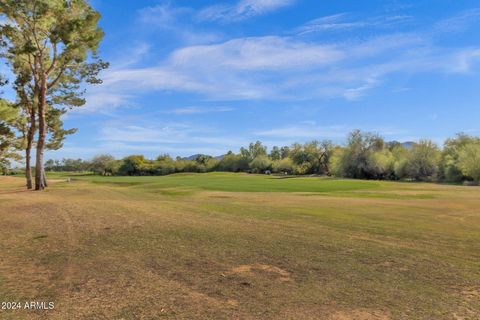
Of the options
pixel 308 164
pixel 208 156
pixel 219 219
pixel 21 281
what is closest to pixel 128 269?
pixel 21 281

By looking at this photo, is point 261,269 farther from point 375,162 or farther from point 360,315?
point 375,162

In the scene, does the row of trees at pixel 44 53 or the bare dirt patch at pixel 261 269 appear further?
the row of trees at pixel 44 53

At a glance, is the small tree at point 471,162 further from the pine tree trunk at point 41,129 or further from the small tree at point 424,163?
the pine tree trunk at point 41,129

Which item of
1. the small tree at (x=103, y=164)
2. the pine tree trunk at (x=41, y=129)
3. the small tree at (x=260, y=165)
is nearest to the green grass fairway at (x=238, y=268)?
the pine tree trunk at (x=41, y=129)

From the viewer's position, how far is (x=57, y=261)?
27.1 ft

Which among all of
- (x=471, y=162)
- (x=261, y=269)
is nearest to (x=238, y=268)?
(x=261, y=269)

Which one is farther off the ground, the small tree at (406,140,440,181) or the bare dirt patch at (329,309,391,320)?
the small tree at (406,140,440,181)

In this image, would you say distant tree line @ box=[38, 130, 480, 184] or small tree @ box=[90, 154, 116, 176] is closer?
distant tree line @ box=[38, 130, 480, 184]

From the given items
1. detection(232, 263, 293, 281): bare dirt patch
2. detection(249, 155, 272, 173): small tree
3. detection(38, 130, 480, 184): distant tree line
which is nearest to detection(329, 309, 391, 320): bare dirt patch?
detection(232, 263, 293, 281): bare dirt patch

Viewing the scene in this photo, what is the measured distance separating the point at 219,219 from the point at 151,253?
5886 mm

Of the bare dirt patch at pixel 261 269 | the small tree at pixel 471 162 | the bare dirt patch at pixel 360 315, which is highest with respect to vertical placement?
the small tree at pixel 471 162

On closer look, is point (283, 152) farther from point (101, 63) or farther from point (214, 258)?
point (214, 258)

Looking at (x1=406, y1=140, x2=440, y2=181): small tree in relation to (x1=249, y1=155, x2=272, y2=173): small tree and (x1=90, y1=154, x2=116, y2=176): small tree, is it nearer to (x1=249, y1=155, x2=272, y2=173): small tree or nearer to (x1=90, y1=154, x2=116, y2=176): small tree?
(x1=249, y1=155, x2=272, y2=173): small tree

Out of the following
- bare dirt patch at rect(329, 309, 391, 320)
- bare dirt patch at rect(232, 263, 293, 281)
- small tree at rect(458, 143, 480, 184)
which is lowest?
bare dirt patch at rect(329, 309, 391, 320)
